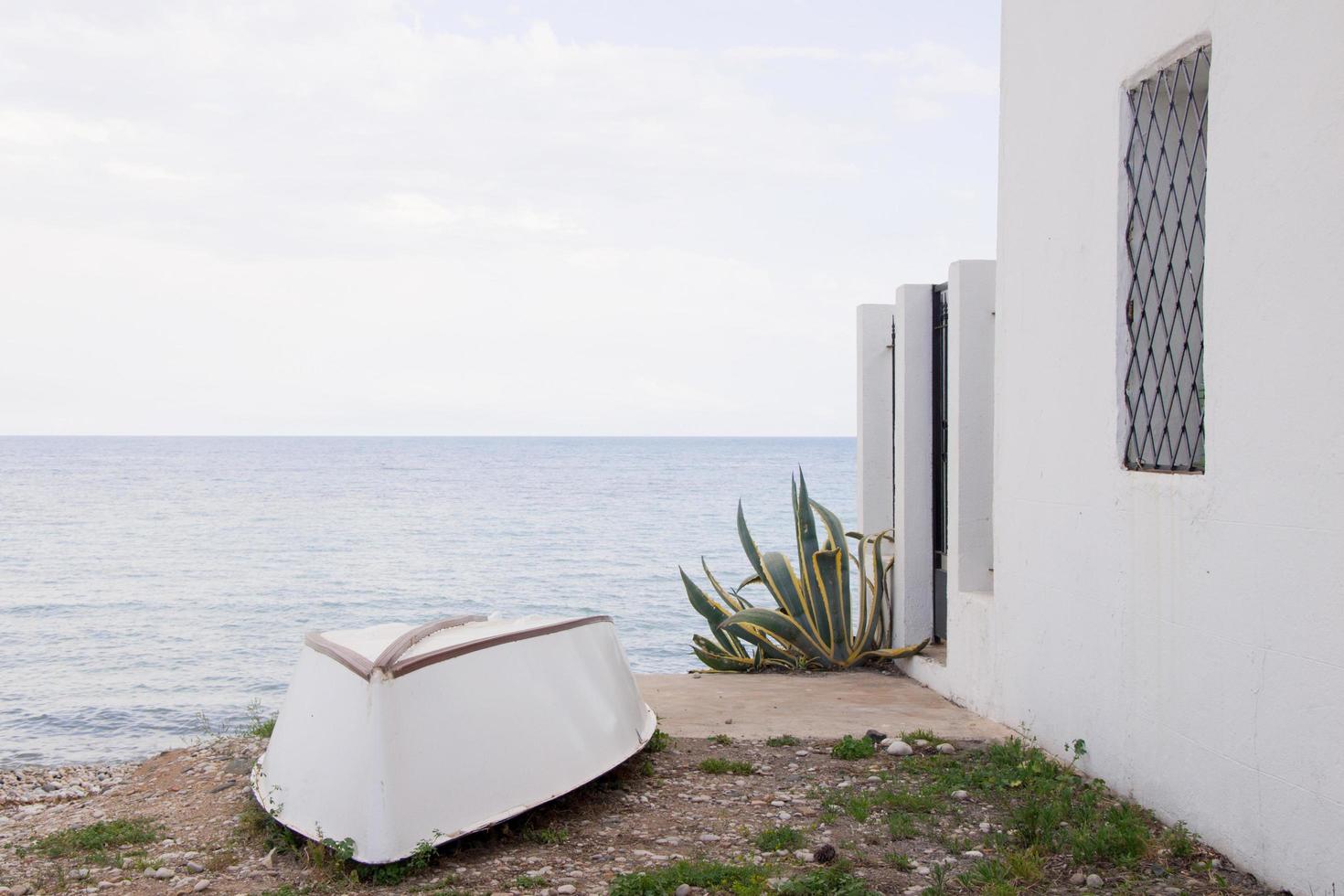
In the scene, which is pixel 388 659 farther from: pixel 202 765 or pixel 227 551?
pixel 227 551

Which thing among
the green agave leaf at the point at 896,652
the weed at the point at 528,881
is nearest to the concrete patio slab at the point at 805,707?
the green agave leaf at the point at 896,652

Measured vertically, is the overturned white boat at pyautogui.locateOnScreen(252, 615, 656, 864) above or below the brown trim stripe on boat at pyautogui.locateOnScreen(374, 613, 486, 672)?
below

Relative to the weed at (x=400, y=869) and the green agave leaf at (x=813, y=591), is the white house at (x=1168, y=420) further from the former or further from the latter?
the weed at (x=400, y=869)

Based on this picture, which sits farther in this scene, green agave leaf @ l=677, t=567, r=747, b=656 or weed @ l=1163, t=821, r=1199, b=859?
green agave leaf @ l=677, t=567, r=747, b=656

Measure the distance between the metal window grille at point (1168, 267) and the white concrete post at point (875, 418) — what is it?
125 inches

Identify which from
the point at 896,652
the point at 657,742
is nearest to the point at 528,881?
the point at 657,742

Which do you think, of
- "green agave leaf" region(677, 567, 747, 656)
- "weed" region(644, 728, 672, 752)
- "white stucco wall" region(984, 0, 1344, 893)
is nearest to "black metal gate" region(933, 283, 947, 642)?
"white stucco wall" region(984, 0, 1344, 893)

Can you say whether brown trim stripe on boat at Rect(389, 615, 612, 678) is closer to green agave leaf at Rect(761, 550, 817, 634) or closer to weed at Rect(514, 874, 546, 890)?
weed at Rect(514, 874, 546, 890)

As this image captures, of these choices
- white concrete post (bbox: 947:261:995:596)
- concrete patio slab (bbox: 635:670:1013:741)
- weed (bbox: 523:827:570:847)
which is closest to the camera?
weed (bbox: 523:827:570:847)

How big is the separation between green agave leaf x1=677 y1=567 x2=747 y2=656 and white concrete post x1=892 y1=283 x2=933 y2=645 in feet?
4.18

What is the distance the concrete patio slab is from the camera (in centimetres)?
530

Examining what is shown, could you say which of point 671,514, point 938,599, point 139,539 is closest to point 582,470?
point 671,514

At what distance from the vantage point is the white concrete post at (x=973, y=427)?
5.85 meters

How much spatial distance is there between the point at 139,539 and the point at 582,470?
128 ft
